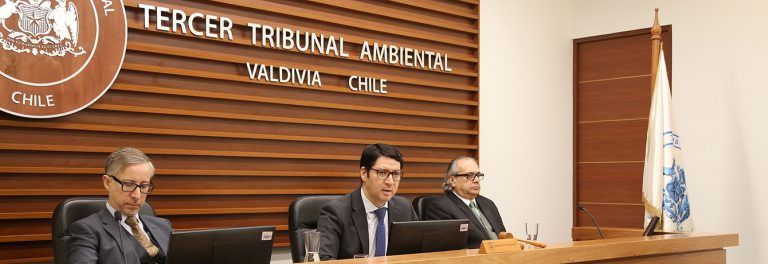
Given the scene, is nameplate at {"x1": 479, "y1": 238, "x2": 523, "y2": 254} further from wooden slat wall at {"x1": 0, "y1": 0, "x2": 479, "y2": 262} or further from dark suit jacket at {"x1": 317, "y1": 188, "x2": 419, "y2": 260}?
wooden slat wall at {"x1": 0, "y1": 0, "x2": 479, "y2": 262}

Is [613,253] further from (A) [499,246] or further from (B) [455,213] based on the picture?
(B) [455,213]

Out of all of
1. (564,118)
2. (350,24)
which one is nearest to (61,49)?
(350,24)

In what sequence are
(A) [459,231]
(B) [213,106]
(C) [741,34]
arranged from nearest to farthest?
1. (A) [459,231]
2. (B) [213,106]
3. (C) [741,34]

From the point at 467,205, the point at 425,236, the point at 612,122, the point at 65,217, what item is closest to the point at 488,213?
the point at 467,205

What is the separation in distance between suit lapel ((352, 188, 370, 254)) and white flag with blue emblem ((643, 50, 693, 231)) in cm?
265

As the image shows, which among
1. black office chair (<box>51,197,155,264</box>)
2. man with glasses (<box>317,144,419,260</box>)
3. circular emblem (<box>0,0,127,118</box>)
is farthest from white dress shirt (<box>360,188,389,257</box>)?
circular emblem (<box>0,0,127,118</box>)

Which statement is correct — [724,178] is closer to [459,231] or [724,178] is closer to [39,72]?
[459,231]

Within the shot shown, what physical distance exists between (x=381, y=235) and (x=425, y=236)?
2.28 ft

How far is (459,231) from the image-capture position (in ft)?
12.4

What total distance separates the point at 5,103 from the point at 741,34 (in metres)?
4.89

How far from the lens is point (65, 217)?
3707 mm

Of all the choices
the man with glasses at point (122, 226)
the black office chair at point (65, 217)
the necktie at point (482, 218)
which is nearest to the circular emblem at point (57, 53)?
the black office chair at point (65, 217)

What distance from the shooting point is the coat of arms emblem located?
4051mm

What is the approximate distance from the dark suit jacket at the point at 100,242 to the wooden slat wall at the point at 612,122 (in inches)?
174
